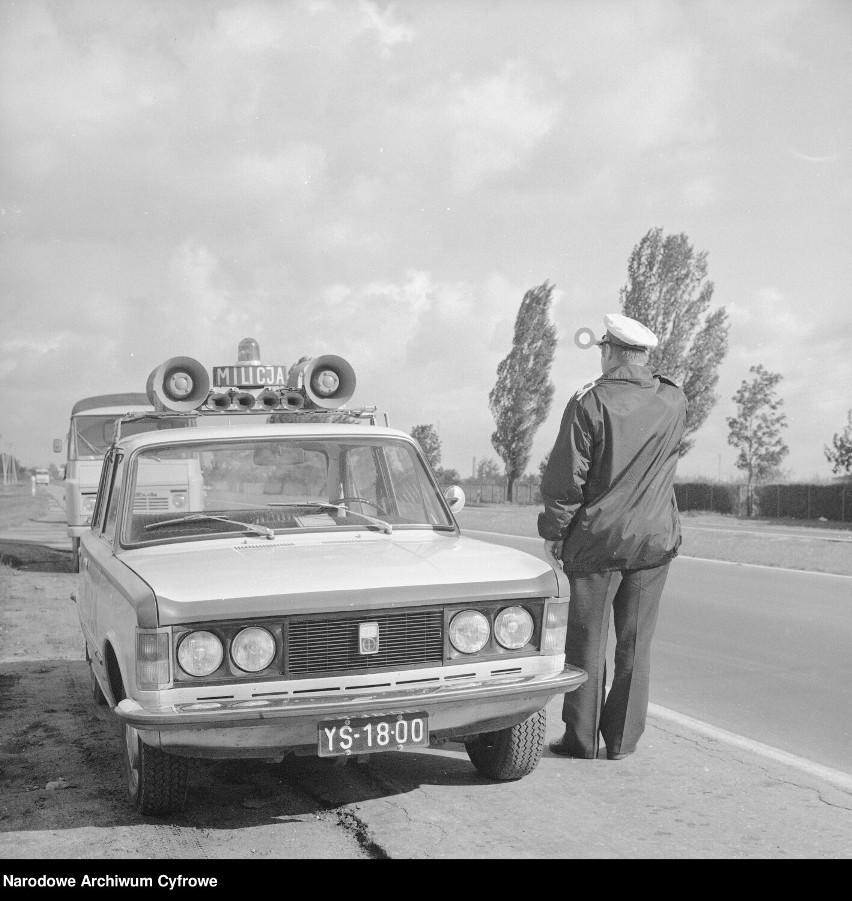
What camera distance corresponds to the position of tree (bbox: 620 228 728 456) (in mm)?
49219

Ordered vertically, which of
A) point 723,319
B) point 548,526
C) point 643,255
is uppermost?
point 643,255

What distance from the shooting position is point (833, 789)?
Result: 4.67m

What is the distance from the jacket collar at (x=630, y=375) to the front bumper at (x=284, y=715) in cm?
169

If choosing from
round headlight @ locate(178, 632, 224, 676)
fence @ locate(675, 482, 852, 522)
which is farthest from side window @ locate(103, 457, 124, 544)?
fence @ locate(675, 482, 852, 522)

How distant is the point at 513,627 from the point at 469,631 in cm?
21

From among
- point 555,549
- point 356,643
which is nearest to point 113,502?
point 356,643

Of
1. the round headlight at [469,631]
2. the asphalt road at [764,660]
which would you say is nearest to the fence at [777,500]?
the asphalt road at [764,660]

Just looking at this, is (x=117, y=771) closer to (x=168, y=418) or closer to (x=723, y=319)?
(x=168, y=418)

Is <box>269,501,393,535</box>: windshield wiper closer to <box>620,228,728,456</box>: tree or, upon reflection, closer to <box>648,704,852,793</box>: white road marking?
<box>648,704,852,793</box>: white road marking

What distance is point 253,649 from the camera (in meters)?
4.03

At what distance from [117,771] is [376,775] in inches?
49.0

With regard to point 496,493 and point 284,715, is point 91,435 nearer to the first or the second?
point 284,715

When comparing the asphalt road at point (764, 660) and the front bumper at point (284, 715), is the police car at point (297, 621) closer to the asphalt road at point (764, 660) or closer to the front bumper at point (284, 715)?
the front bumper at point (284, 715)

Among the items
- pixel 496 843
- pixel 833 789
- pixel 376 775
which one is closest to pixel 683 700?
pixel 833 789
